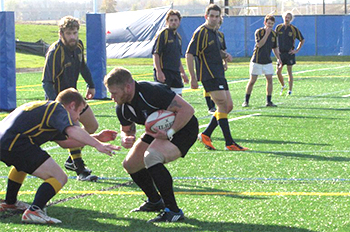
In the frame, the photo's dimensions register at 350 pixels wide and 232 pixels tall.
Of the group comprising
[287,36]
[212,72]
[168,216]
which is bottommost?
[168,216]

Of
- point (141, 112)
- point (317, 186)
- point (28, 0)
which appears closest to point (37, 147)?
point (141, 112)

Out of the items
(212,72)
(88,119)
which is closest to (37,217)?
(88,119)

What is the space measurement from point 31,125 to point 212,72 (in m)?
4.57

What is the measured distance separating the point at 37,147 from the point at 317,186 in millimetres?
2944

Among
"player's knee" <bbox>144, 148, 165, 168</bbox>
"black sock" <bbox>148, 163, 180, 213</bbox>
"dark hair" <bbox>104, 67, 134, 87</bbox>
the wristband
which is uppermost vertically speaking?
"dark hair" <bbox>104, 67, 134, 87</bbox>

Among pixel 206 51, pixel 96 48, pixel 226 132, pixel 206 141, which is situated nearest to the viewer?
pixel 226 132

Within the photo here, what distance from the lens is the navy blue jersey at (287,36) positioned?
54.7 ft

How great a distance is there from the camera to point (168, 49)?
37.9 feet

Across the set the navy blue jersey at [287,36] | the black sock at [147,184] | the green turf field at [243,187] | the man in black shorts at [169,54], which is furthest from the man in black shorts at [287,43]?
the black sock at [147,184]

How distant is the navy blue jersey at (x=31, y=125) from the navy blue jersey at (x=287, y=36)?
1178 centimetres

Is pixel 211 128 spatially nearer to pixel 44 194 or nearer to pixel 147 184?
pixel 147 184

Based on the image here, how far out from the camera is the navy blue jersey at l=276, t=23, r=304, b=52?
16672mm

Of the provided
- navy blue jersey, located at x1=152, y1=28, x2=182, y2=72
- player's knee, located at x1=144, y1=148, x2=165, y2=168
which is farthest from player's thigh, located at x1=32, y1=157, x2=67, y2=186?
navy blue jersey, located at x1=152, y1=28, x2=182, y2=72

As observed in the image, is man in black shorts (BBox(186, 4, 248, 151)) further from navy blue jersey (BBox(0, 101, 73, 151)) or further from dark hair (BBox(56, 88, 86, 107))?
navy blue jersey (BBox(0, 101, 73, 151))
